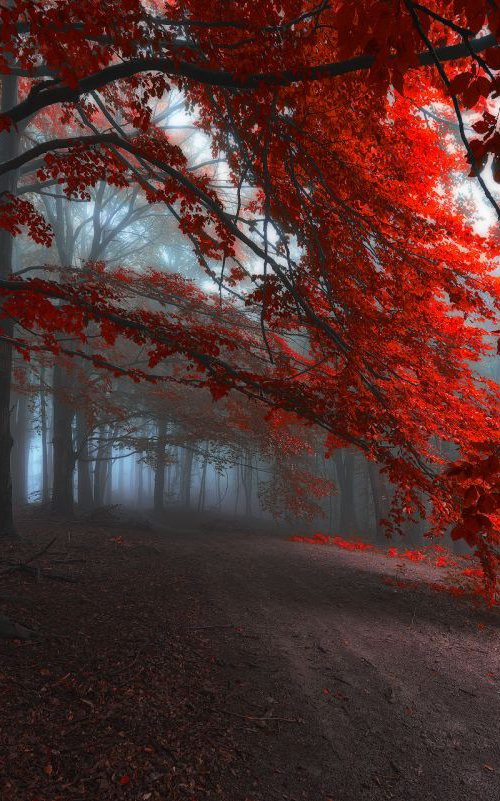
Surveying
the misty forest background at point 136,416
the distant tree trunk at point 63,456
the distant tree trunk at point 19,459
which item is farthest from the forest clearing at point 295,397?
the distant tree trunk at point 19,459

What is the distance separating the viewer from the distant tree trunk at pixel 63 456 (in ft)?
48.6

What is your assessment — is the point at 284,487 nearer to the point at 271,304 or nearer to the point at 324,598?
the point at 324,598

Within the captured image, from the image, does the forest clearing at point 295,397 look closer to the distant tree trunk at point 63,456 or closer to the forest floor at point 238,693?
the forest floor at point 238,693

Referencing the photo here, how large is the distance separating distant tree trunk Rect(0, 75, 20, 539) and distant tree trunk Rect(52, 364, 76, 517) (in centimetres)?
445

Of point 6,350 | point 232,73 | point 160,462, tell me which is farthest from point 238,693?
point 160,462

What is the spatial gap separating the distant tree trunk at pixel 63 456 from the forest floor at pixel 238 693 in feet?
25.3

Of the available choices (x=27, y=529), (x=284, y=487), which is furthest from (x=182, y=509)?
(x=27, y=529)

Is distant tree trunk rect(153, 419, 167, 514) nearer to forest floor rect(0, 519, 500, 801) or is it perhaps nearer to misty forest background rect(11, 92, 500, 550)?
misty forest background rect(11, 92, 500, 550)

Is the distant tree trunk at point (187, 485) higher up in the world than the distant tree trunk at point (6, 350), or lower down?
lower down

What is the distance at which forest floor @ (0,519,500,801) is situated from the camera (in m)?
3.20

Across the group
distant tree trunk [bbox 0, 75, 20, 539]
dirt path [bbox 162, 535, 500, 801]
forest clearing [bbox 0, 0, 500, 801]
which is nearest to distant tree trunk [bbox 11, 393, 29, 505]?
distant tree trunk [bbox 0, 75, 20, 539]

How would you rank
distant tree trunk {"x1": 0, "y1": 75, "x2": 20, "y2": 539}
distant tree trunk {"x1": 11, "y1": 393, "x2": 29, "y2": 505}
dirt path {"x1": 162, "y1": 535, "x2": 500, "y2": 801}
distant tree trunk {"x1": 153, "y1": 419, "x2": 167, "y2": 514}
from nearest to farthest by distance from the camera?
dirt path {"x1": 162, "y1": 535, "x2": 500, "y2": 801}, distant tree trunk {"x1": 0, "y1": 75, "x2": 20, "y2": 539}, distant tree trunk {"x1": 153, "y1": 419, "x2": 167, "y2": 514}, distant tree trunk {"x1": 11, "y1": 393, "x2": 29, "y2": 505}

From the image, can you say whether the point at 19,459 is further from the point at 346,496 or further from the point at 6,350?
the point at 346,496

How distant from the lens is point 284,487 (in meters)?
21.8
